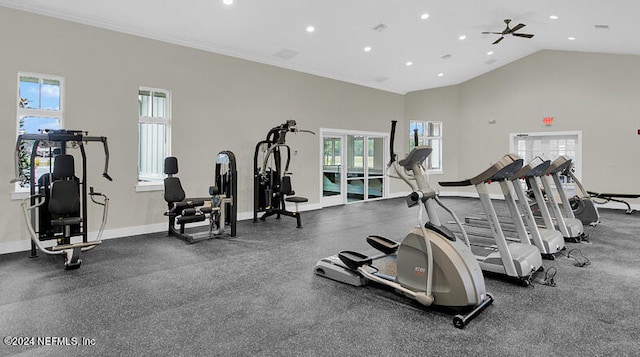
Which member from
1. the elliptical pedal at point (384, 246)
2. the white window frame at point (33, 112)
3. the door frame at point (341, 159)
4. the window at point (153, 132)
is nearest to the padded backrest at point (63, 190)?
the white window frame at point (33, 112)

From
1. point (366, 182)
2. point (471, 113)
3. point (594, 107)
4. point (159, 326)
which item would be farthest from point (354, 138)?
point (159, 326)

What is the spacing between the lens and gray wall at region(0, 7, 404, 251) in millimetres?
4691

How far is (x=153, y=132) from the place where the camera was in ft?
20.1

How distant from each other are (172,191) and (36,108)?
2.14 m

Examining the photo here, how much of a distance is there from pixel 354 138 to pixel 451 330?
7.47 m

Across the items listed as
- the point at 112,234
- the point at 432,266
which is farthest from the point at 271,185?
the point at 432,266

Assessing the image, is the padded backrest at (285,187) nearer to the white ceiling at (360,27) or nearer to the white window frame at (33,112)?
the white ceiling at (360,27)

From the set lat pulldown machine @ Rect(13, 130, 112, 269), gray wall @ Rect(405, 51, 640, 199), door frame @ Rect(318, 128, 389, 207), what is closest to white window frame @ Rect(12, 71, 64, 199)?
lat pulldown machine @ Rect(13, 130, 112, 269)

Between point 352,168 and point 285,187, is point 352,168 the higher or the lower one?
the higher one

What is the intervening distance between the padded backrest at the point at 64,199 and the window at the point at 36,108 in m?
1.12

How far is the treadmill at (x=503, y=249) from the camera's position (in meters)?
3.39

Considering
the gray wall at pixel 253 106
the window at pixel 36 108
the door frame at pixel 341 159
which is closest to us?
the window at pixel 36 108

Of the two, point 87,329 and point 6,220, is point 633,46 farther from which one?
point 6,220

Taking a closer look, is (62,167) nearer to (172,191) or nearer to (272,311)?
(172,191)
